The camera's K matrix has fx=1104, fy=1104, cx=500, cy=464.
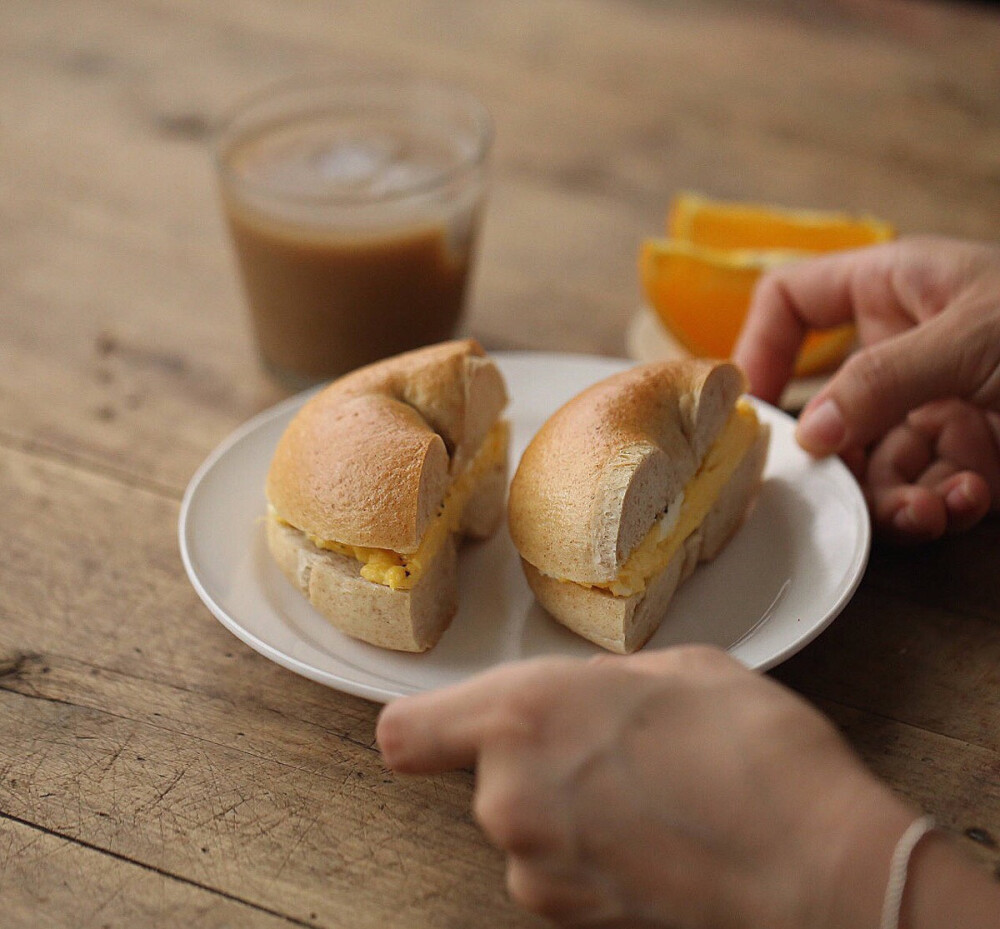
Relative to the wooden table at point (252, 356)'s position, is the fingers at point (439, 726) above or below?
above

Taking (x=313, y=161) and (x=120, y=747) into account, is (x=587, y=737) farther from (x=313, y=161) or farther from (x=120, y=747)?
(x=313, y=161)

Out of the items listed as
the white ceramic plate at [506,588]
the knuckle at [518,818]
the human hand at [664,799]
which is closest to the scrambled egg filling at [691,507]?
the white ceramic plate at [506,588]

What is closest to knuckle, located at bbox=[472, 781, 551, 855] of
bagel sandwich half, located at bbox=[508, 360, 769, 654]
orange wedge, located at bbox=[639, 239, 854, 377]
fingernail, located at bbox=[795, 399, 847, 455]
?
bagel sandwich half, located at bbox=[508, 360, 769, 654]

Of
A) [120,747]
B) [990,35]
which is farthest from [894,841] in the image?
[990,35]

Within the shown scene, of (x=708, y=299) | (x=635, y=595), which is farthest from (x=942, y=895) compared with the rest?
(x=708, y=299)

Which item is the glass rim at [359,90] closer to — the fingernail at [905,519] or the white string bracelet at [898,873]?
the fingernail at [905,519]

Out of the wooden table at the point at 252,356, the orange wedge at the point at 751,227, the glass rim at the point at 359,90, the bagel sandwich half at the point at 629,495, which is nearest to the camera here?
the wooden table at the point at 252,356
